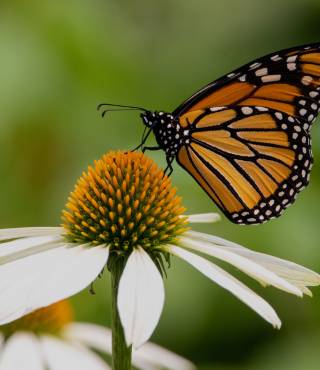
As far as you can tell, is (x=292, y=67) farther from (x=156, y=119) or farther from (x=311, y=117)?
(x=156, y=119)

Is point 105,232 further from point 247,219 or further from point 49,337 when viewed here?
point 49,337

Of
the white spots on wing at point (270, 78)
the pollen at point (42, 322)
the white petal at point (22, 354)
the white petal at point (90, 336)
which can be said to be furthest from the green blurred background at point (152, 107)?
the white spots on wing at point (270, 78)

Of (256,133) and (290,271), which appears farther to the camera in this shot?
(256,133)

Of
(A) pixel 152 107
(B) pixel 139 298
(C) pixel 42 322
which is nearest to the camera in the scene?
(B) pixel 139 298

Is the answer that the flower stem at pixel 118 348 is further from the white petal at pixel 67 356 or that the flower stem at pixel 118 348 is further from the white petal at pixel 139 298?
the white petal at pixel 67 356

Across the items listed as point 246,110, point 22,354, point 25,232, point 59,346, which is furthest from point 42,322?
point 246,110

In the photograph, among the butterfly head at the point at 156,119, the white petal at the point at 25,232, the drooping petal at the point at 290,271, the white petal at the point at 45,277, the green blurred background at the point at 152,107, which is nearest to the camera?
the white petal at the point at 45,277
